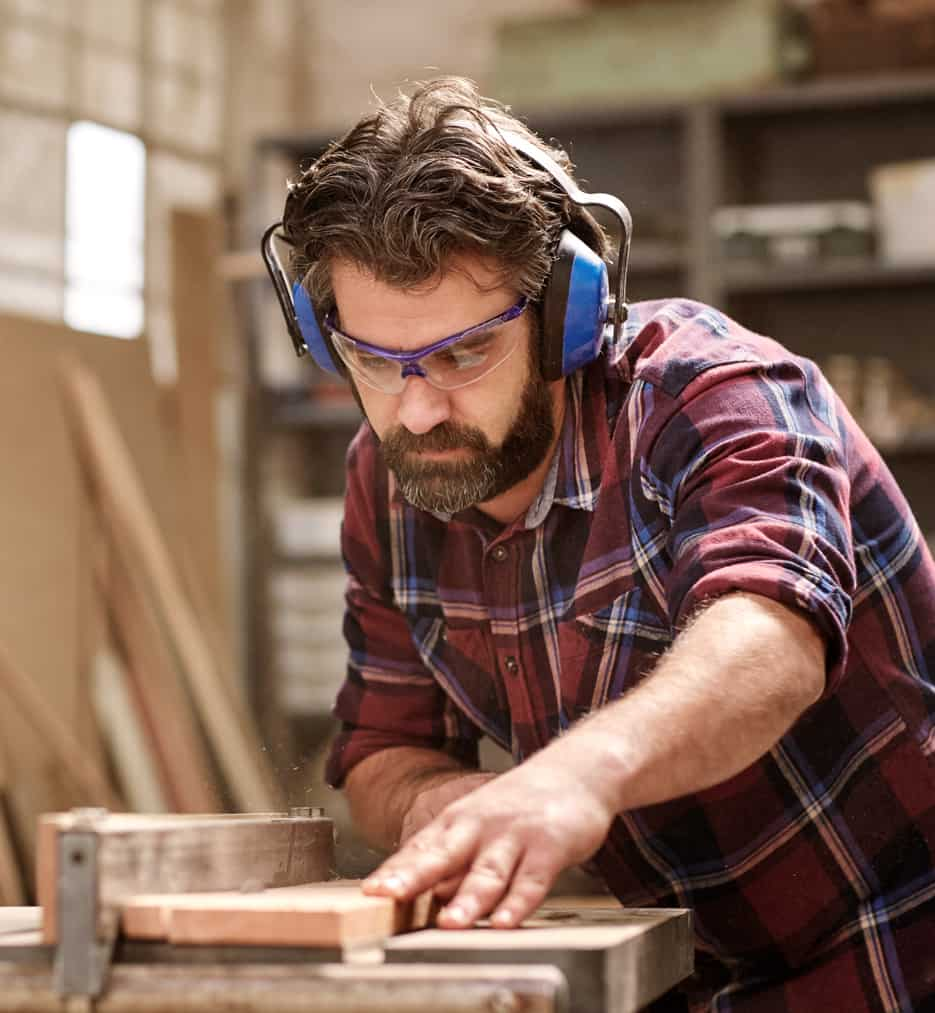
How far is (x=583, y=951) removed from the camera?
0.96m

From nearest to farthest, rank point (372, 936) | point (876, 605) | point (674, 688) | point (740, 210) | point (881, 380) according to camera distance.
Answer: point (372, 936), point (674, 688), point (876, 605), point (881, 380), point (740, 210)

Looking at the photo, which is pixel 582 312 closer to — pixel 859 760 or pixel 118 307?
pixel 859 760

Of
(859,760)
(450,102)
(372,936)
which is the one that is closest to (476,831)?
(372,936)

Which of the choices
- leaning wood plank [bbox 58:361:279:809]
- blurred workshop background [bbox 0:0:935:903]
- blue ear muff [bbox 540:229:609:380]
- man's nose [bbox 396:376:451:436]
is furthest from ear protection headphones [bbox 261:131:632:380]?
leaning wood plank [bbox 58:361:279:809]

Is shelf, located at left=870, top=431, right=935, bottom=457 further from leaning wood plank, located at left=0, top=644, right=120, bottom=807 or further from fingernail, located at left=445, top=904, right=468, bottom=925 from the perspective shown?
fingernail, located at left=445, top=904, right=468, bottom=925

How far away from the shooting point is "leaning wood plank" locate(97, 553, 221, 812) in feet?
14.5

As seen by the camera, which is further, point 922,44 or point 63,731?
point 922,44

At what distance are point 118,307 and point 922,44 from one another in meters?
2.49

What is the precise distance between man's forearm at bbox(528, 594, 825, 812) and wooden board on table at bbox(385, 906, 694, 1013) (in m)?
0.09

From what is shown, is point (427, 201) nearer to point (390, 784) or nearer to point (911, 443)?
point (390, 784)

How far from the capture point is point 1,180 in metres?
4.54

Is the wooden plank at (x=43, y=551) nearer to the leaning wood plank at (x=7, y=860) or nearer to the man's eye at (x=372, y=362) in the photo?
the leaning wood plank at (x=7, y=860)

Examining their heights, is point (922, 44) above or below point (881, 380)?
above

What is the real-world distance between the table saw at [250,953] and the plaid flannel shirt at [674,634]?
0.47 m
